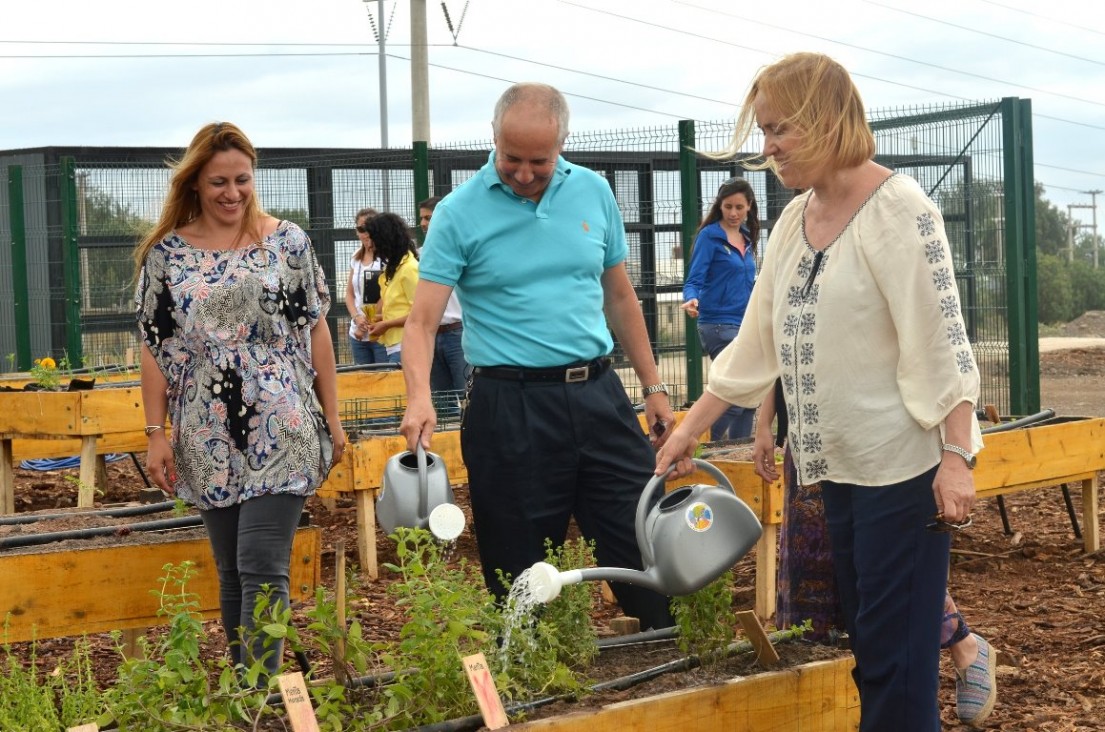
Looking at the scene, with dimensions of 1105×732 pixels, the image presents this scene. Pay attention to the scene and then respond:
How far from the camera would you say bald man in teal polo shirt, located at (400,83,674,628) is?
145 inches

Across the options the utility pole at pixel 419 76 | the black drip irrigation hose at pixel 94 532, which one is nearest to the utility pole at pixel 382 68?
the utility pole at pixel 419 76

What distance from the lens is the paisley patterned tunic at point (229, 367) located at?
150 inches

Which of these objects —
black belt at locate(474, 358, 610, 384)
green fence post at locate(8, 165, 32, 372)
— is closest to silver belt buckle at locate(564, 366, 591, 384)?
black belt at locate(474, 358, 610, 384)

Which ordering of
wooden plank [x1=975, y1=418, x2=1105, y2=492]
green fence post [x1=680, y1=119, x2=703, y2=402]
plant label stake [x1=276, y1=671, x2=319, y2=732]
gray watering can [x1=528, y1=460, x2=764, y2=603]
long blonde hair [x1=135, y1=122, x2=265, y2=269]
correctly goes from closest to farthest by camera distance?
plant label stake [x1=276, y1=671, x2=319, y2=732] → gray watering can [x1=528, y1=460, x2=764, y2=603] → long blonde hair [x1=135, y1=122, x2=265, y2=269] → wooden plank [x1=975, y1=418, x2=1105, y2=492] → green fence post [x1=680, y1=119, x2=703, y2=402]

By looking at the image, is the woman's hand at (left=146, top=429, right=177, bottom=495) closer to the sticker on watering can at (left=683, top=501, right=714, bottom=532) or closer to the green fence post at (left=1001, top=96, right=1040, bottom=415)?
the sticker on watering can at (left=683, top=501, right=714, bottom=532)

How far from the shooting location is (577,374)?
3729 mm

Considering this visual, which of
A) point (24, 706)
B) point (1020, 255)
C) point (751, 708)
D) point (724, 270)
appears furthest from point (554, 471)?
point (1020, 255)

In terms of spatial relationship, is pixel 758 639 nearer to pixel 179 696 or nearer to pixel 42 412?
pixel 179 696

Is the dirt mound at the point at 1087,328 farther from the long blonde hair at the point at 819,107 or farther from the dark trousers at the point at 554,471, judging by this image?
the long blonde hair at the point at 819,107

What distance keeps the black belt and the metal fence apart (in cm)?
511

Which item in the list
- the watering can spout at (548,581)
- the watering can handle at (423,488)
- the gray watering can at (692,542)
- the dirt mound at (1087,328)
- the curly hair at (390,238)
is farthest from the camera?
the dirt mound at (1087,328)

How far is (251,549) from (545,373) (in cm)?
87

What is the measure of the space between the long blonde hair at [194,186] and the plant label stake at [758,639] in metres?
1.68

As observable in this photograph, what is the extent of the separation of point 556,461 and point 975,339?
6.98 metres
